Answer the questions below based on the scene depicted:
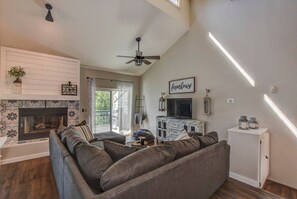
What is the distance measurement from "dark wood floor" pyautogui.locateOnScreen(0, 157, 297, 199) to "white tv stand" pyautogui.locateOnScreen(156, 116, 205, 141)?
1.62 meters

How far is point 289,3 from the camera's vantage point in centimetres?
283

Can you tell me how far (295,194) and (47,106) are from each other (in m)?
5.41

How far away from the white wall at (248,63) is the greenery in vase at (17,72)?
4082 mm

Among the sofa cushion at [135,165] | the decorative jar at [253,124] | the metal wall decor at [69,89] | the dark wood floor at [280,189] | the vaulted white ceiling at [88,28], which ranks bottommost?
the dark wood floor at [280,189]

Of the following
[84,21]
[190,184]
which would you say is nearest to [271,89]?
[190,184]

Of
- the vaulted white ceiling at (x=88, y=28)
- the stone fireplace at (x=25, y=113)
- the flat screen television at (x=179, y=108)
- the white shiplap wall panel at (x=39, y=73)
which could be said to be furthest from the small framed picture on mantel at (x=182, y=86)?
the stone fireplace at (x=25, y=113)

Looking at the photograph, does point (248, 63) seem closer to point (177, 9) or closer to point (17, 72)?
point (177, 9)

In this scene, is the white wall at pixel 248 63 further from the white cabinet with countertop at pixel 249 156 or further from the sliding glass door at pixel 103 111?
the sliding glass door at pixel 103 111

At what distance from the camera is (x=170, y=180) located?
1517 millimetres

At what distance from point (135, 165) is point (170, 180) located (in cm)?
40

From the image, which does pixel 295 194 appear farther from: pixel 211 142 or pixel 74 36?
pixel 74 36

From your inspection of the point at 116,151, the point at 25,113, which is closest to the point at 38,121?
the point at 25,113

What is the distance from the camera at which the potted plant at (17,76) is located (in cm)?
362

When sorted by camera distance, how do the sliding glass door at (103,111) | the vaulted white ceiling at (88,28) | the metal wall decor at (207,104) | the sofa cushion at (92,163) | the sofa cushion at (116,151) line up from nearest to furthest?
1. the sofa cushion at (92,163)
2. the sofa cushion at (116,151)
3. the vaulted white ceiling at (88,28)
4. the metal wall decor at (207,104)
5. the sliding glass door at (103,111)
